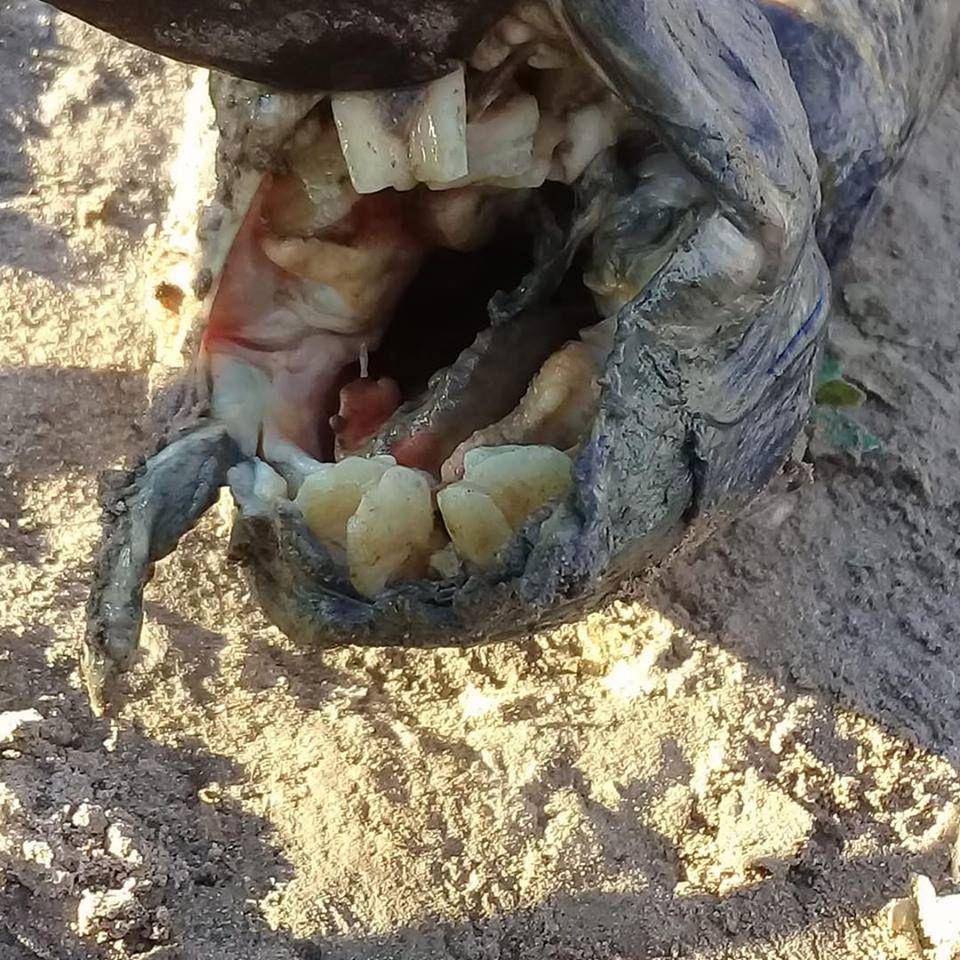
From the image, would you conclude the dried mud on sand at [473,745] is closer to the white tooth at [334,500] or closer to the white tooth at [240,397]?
the white tooth at [240,397]

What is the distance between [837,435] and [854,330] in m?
0.23

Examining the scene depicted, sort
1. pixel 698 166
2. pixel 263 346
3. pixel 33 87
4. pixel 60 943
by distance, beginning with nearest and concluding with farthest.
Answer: pixel 698 166 → pixel 60 943 → pixel 263 346 → pixel 33 87

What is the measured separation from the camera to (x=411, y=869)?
147 centimetres

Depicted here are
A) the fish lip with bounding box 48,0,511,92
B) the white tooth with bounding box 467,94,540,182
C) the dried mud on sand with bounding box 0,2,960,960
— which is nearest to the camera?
the fish lip with bounding box 48,0,511,92

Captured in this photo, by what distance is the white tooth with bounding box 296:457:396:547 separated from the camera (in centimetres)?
119

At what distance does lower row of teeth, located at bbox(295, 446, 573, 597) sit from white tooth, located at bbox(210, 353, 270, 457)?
5.7 inches

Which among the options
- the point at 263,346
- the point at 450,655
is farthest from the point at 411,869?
the point at 263,346

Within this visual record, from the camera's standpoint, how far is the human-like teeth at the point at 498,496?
1126mm

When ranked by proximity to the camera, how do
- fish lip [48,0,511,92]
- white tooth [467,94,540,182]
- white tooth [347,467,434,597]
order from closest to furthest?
fish lip [48,0,511,92], white tooth [347,467,434,597], white tooth [467,94,540,182]

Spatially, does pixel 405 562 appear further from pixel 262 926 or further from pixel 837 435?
pixel 837 435

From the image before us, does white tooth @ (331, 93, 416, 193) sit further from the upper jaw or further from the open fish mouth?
the upper jaw

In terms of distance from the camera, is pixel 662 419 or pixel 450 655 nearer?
pixel 662 419

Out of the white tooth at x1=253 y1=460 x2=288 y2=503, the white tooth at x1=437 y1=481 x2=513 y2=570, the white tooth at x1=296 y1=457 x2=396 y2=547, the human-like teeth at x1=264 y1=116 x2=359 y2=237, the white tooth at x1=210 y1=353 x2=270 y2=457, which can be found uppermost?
the human-like teeth at x1=264 y1=116 x2=359 y2=237

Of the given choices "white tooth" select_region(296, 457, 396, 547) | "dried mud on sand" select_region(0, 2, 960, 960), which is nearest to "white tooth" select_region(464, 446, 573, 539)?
"white tooth" select_region(296, 457, 396, 547)
